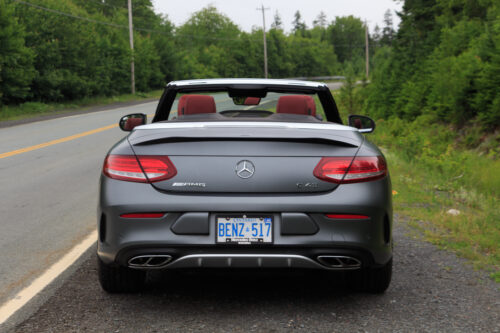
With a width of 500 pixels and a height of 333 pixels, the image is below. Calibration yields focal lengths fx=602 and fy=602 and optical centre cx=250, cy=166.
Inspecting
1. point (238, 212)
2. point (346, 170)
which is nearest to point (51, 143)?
point (238, 212)

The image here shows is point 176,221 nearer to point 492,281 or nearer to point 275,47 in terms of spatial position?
point 492,281

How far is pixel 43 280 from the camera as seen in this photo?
14.9ft

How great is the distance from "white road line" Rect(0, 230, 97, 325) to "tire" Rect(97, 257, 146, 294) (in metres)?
0.52

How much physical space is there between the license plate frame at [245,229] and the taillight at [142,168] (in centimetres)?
42

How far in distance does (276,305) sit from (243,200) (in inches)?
35.3

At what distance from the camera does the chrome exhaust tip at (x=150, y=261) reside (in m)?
3.61

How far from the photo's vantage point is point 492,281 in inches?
178

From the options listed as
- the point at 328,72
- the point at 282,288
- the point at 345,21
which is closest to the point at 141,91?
the point at 282,288

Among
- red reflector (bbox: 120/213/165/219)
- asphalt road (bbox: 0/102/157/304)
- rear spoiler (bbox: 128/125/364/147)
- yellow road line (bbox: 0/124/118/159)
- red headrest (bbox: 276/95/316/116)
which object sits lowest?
asphalt road (bbox: 0/102/157/304)

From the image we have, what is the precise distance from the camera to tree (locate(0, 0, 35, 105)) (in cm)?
2648

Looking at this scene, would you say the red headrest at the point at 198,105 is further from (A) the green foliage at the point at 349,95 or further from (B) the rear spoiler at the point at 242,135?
(A) the green foliage at the point at 349,95

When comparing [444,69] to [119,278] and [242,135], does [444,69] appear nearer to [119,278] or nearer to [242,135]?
[242,135]

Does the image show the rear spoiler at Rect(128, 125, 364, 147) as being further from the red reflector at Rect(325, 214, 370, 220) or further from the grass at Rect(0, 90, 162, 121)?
the grass at Rect(0, 90, 162, 121)

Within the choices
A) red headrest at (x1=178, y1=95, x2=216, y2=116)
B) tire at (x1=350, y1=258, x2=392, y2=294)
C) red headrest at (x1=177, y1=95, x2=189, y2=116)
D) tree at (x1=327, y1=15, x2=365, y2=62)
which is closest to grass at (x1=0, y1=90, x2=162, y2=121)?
red headrest at (x1=177, y1=95, x2=189, y2=116)
